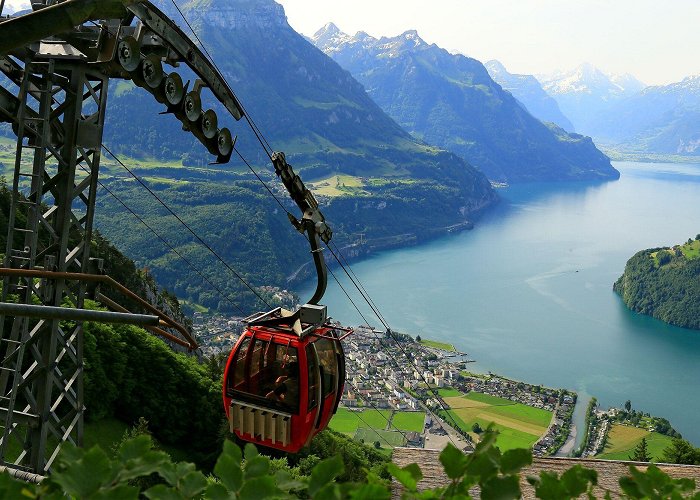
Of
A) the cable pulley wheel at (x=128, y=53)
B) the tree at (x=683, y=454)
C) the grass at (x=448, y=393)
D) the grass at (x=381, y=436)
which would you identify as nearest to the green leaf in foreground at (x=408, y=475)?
the cable pulley wheel at (x=128, y=53)

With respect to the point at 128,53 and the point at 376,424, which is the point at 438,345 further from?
the point at 128,53

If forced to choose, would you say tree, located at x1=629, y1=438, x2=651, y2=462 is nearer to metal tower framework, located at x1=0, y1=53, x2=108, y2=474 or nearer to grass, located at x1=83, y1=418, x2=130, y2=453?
grass, located at x1=83, y1=418, x2=130, y2=453

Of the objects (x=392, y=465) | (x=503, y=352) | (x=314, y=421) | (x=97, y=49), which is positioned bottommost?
(x=503, y=352)

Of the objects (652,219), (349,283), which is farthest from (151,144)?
(652,219)

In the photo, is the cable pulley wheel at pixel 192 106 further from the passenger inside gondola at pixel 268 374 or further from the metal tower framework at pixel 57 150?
the passenger inside gondola at pixel 268 374

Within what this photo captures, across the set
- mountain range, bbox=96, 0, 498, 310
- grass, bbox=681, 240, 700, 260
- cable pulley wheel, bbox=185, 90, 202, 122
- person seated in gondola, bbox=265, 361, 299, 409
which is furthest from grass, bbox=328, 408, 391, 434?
grass, bbox=681, 240, 700, 260

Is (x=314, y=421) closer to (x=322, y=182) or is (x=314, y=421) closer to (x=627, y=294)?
(x=627, y=294)

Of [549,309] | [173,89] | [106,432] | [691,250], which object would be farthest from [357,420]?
[691,250]
